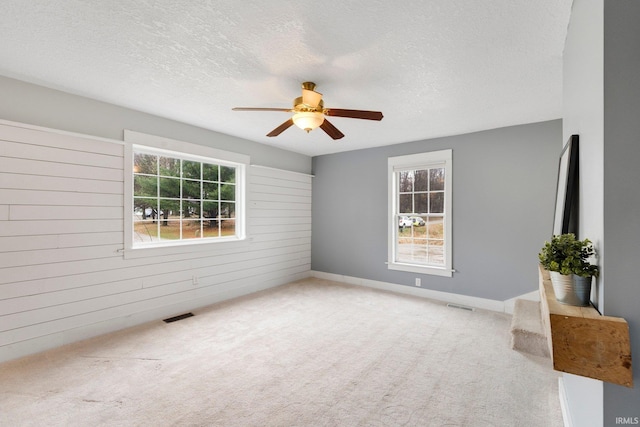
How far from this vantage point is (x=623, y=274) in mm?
1012

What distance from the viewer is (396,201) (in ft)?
16.4

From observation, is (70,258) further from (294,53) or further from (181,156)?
(294,53)

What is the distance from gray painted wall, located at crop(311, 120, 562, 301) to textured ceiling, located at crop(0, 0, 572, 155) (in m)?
0.63

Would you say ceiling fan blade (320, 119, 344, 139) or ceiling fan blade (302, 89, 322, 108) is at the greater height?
ceiling fan blade (302, 89, 322, 108)

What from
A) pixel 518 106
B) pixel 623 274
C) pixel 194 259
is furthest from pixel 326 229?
pixel 623 274

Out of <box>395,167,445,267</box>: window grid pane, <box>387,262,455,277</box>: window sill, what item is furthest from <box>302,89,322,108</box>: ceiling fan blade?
<box>387,262,455,277</box>: window sill

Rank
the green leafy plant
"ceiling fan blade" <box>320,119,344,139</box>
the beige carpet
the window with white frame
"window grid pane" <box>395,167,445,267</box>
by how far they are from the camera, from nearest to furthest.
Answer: the green leafy plant < the beige carpet < "ceiling fan blade" <box>320,119,344,139</box> < the window with white frame < "window grid pane" <box>395,167,445,267</box>

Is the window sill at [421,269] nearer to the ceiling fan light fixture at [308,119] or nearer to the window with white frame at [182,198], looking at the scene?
the window with white frame at [182,198]

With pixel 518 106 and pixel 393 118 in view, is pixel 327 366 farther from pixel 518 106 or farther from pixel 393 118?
pixel 518 106

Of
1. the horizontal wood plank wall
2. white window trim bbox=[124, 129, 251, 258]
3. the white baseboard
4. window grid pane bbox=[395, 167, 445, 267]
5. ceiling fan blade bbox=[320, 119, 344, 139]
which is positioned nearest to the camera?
the horizontal wood plank wall

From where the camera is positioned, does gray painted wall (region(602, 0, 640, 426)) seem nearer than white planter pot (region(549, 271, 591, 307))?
Yes

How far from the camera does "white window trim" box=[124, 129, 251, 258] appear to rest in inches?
131

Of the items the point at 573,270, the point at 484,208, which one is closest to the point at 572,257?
the point at 573,270

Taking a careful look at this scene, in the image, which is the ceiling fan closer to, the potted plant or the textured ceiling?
the textured ceiling
